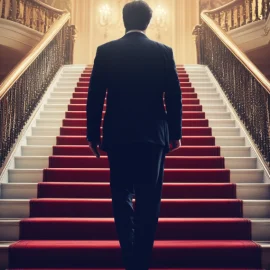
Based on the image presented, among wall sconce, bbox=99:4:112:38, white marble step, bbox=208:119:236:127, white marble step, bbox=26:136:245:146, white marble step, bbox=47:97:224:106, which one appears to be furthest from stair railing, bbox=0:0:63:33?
white marble step, bbox=208:119:236:127

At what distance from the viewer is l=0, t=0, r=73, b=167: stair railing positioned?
385 centimetres

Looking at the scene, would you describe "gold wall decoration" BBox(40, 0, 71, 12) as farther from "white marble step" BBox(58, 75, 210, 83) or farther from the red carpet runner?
the red carpet runner

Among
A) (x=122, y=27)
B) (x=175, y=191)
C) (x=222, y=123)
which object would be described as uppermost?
(x=122, y=27)

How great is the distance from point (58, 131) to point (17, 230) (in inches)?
75.3

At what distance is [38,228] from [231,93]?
340cm

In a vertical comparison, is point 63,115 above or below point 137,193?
above

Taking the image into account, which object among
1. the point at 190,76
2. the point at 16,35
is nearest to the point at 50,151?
the point at 190,76

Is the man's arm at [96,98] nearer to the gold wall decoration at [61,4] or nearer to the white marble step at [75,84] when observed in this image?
the white marble step at [75,84]

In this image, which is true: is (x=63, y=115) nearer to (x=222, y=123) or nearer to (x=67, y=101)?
(x=67, y=101)

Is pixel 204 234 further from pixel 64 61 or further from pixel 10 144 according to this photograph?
pixel 64 61

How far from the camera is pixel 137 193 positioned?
192 cm

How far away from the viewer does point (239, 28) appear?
25.7ft

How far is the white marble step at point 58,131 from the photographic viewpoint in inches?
184

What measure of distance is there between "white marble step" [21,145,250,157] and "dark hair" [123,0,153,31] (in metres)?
2.50
